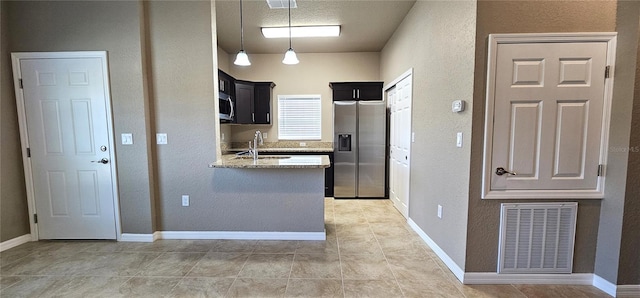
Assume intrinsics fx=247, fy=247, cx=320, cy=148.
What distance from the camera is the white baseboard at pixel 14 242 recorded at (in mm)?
2588

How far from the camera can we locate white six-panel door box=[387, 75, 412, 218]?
3386 millimetres

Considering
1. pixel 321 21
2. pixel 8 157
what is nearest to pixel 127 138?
pixel 8 157

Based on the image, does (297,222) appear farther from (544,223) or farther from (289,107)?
(289,107)

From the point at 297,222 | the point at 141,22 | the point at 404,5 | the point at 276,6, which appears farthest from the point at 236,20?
the point at 297,222

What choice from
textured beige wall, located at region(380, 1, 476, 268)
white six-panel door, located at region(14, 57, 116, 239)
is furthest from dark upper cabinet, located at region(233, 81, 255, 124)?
textured beige wall, located at region(380, 1, 476, 268)

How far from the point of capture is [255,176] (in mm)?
2809

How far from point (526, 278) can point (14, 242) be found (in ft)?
16.5

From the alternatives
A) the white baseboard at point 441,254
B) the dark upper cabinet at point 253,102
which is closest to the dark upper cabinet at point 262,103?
the dark upper cabinet at point 253,102

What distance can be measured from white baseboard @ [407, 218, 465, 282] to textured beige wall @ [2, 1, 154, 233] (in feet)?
10.5

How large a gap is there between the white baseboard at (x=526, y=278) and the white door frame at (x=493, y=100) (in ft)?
2.17

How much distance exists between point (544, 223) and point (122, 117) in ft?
13.4

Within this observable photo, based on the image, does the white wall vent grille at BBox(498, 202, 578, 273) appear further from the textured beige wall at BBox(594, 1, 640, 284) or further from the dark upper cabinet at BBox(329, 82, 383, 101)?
the dark upper cabinet at BBox(329, 82, 383, 101)

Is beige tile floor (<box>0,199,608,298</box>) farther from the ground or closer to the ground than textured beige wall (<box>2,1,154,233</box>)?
closer to the ground

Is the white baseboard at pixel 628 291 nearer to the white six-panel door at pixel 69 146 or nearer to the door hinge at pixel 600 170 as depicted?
the door hinge at pixel 600 170
